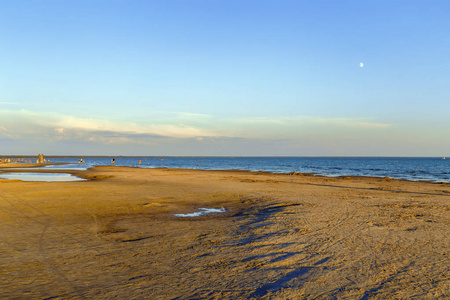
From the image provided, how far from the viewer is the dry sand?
19.4ft

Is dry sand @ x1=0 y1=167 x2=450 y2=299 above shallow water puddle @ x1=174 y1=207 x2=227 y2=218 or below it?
above

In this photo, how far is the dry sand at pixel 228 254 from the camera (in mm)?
5918

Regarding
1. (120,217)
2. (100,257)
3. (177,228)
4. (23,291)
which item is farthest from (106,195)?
(23,291)

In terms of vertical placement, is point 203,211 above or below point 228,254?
below

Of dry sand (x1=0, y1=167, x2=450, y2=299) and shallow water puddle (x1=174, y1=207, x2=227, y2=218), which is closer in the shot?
dry sand (x1=0, y1=167, x2=450, y2=299)

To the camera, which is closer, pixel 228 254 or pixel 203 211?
pixel 228 254

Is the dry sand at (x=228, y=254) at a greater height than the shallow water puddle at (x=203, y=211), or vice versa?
the dry sand at (x=228, y=254)

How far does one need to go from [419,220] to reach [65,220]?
13847mm

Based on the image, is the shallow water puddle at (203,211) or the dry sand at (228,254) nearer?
the dry sand at (228,254)

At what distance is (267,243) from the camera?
9008 mm

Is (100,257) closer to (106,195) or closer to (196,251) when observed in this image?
(196,251)

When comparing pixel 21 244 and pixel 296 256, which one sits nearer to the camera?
pixel 296 256

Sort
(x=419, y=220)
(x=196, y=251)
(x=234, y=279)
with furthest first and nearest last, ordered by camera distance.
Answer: (x=419, y=220)
(x=196, y=251)
(x=234, y=279)

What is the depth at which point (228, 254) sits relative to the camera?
807cm
